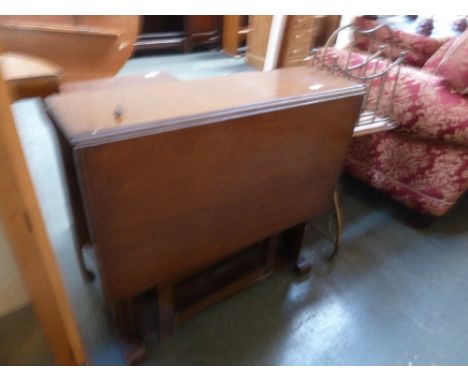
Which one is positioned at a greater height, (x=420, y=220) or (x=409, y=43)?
(x=409, y=43)

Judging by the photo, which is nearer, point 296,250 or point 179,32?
point 296,250

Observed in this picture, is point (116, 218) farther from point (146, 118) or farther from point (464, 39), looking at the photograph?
point (464, 39)

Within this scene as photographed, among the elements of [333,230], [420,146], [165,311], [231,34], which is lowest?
[333,230]

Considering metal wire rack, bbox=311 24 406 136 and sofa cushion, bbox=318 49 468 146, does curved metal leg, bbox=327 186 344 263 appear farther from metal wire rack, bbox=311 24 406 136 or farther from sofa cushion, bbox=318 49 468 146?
sofa cushion, bbox=318 49 468 146

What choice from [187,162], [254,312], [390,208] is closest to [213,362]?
[254,312]

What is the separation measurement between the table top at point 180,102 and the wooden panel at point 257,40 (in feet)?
8.25

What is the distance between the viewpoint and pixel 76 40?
151cm

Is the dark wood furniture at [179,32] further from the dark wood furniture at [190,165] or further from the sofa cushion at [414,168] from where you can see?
the dark wood furniture at [190,165]

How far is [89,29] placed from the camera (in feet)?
4.94

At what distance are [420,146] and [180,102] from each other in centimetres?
114

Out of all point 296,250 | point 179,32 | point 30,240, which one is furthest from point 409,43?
point 179,32

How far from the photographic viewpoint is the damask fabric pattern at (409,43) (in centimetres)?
180

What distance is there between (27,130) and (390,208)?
7.22 feet

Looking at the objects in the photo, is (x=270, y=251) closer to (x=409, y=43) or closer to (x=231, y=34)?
(x=409, y=43)
